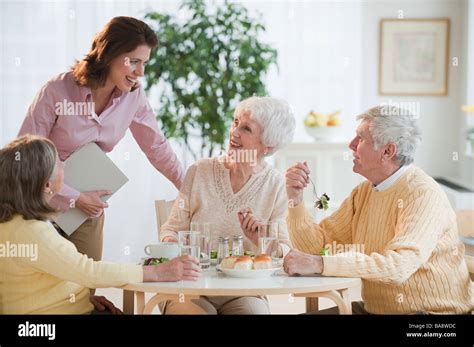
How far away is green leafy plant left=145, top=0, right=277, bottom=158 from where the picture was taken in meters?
4.57

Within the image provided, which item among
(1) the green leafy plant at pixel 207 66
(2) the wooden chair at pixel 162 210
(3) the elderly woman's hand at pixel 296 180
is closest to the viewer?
(3) the elderly woman's hand at pixel 296 180

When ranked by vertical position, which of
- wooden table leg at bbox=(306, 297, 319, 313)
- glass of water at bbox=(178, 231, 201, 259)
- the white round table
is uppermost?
glass of water at bbox=(178, 231, 201, 259)

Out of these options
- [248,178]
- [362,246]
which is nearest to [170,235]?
[248,178]

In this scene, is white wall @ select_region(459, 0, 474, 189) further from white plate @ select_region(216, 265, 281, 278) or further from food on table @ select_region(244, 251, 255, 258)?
white plate @ select_region(216, 265, 281, 278)

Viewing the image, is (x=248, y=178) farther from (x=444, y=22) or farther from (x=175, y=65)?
(x=444, y=22)

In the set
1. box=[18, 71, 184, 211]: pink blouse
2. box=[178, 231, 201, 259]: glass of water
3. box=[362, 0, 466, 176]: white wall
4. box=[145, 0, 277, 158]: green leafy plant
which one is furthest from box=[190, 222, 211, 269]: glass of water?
box=[362, 0, 466, 176]: white wall

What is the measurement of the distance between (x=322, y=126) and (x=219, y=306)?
2579 millimetres

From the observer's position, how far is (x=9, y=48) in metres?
4.80

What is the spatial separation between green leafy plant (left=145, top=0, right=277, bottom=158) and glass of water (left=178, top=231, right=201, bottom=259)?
86.7 inches

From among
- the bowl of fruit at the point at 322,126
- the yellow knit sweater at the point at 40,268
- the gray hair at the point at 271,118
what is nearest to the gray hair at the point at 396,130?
the gray hair at the point at 271,118

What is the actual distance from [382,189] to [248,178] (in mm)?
483

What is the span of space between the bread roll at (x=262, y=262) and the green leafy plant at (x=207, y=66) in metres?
2.32

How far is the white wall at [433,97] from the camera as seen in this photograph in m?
5.53

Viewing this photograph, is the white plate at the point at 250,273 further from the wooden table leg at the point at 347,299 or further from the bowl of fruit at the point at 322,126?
the bowl of fruit at the point at 322,126
